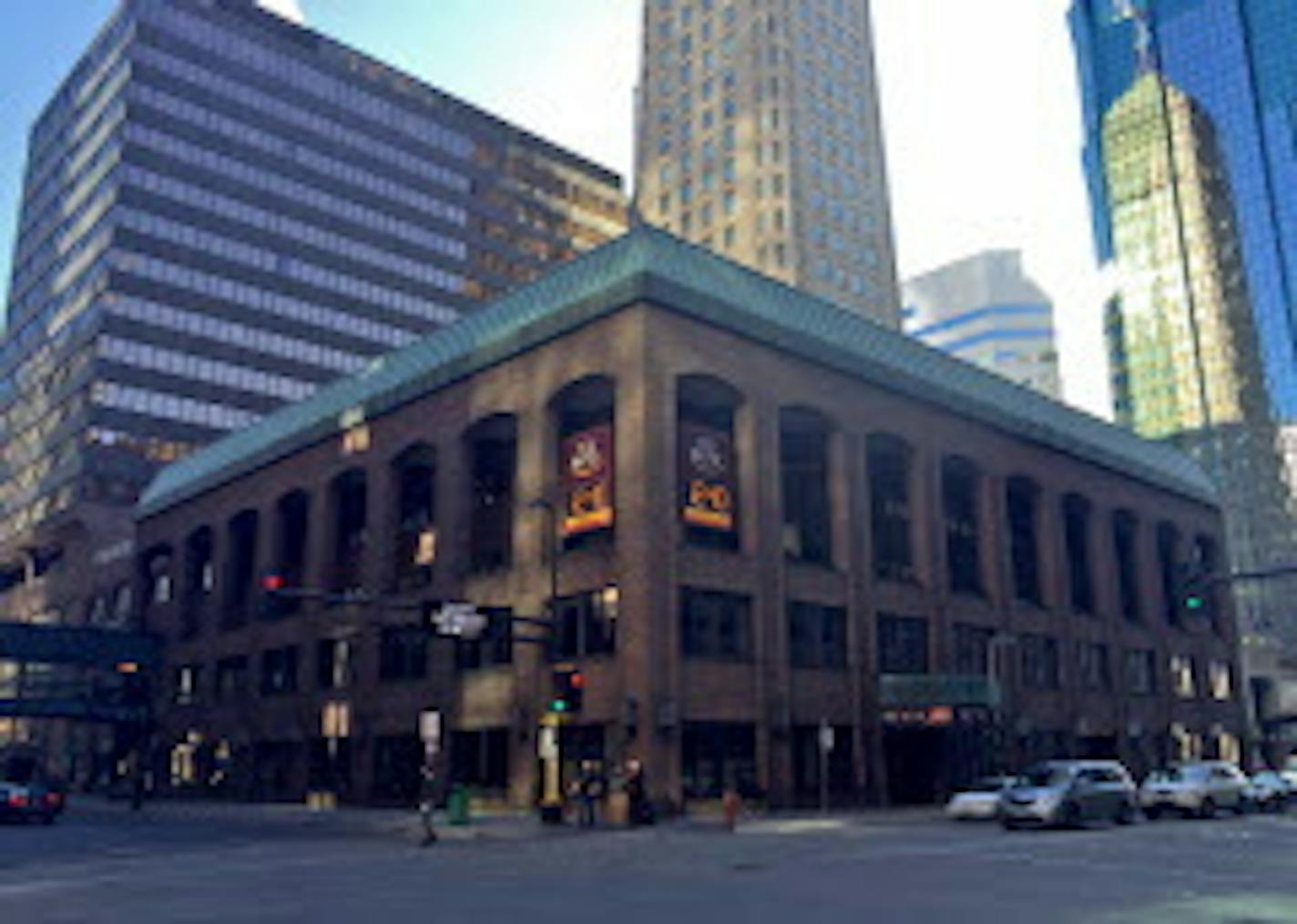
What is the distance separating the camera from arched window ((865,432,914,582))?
4903 cm

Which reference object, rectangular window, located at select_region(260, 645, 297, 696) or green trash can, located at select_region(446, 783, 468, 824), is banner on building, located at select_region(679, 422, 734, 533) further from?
rectangular window, located at select_region(260, 645, 297, 696)

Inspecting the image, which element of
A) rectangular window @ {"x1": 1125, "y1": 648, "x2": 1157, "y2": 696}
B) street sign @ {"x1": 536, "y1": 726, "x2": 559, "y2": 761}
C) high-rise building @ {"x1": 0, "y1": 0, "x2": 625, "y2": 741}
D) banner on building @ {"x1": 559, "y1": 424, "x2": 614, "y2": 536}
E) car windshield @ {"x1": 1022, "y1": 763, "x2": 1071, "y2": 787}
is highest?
high-rise building @ {"x1": 0, "y1": 0, "x2": 625, "y2": 741}

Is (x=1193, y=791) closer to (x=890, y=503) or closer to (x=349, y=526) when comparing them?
(x=890, y=503)

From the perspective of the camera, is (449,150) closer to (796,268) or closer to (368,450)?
(796,268)

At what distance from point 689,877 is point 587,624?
67.9 ft

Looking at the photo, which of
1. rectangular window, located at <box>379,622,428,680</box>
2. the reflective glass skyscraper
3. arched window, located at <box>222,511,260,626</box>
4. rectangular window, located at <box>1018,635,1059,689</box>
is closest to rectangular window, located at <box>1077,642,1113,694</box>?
rectangular window, located at <box>1018,635,1059,689</box>

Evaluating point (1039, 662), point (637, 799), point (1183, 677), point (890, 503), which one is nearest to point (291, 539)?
point (890, 503)

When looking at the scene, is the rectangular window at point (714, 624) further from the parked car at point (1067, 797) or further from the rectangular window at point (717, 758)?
the parked car at point (1067, 797)

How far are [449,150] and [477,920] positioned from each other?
118 meters

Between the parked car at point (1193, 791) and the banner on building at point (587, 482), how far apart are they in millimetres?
19324

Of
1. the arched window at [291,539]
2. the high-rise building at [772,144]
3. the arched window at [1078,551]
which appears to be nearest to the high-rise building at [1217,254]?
the high-rise building at [772,144]

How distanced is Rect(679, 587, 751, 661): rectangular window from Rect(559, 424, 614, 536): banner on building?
4.16 m

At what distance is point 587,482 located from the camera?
39969 mm

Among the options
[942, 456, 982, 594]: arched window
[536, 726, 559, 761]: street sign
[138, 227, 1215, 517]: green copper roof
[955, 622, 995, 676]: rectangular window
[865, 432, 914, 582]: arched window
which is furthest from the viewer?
[942, 456, 982, 594]: arched window
